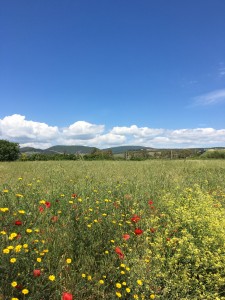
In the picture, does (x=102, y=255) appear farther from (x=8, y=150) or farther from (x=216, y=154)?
(x=216, y=154)

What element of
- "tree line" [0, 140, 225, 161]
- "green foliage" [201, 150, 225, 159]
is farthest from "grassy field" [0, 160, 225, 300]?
"green foliage" [201, 150, 225, 159]

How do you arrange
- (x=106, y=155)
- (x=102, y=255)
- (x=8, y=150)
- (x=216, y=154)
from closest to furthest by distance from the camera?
(x=102, y=255) → (x=8, y=150) → (x=216, y=154) → (x=106, y=155)

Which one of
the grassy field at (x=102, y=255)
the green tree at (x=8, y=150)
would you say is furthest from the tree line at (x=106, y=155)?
the grassy field at (x=102, y=255)

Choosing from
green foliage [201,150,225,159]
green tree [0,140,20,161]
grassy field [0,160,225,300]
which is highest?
green tree [0,140,20,161]

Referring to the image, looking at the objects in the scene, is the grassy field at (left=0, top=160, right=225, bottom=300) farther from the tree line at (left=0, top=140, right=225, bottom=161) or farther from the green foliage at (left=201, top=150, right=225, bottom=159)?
the green foliage at (left=201, top=150, right=225, bottom=159)

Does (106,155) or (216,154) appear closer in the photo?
(216,154)

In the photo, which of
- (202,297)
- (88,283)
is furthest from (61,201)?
(202,297)

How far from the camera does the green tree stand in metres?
29.3

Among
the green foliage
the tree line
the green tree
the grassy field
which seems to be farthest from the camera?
the green foliage

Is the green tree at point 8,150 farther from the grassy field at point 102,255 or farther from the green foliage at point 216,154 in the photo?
the grassy field at point 102,255

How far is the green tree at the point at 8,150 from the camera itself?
96.1 ft

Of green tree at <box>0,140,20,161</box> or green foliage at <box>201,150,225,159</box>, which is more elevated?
green tree at <box>0,140,20,161</box>

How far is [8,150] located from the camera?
29.6 meters

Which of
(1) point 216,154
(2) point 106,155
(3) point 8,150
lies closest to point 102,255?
(2) point 106,155
